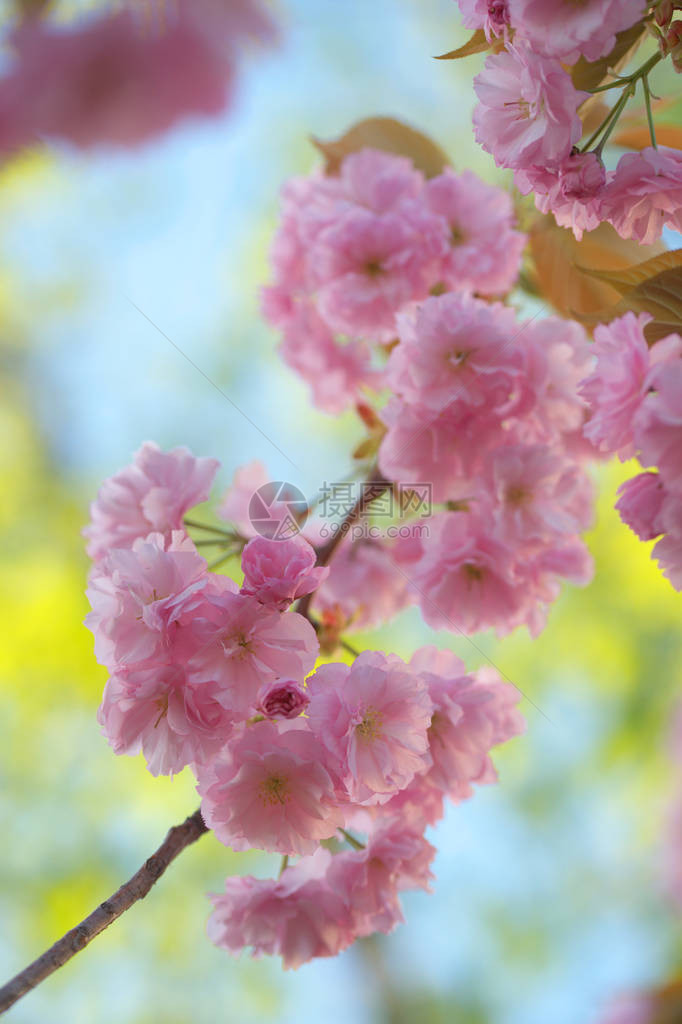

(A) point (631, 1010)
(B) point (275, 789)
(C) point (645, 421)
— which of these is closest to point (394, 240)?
(C) point (645, 421)

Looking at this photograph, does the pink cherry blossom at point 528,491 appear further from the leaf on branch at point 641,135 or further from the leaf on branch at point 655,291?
the leaf on branch at point 641,135

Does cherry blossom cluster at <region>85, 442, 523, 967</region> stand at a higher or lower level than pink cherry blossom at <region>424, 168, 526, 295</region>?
lower

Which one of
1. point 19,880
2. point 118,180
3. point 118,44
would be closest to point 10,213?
point 118,180

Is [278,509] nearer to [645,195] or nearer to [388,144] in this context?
[645,195]

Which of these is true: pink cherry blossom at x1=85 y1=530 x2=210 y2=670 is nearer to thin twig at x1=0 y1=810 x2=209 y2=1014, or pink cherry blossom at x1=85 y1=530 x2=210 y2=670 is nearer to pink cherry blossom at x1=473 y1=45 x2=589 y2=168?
thin twig at x1=0 y1=810 x2=209 y2=1014

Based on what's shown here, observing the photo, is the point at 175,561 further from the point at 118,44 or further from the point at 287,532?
the point at 118,44

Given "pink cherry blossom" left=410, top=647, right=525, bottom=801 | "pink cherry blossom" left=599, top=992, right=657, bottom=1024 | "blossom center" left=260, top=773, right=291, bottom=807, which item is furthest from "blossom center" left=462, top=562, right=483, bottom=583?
"pink cherry blossom" left=599, top=992, right=657, bottom=1024
